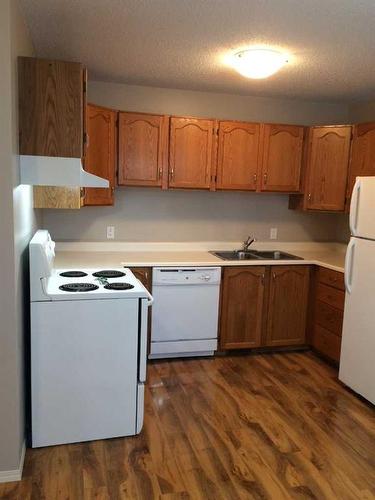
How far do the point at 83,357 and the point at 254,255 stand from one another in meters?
2.27

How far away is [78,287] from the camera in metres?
2.52

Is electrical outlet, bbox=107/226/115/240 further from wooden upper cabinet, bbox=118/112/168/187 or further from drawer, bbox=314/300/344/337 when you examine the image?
drawer, bbox=314/300/344/337

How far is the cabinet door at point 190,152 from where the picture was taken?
3756 mm

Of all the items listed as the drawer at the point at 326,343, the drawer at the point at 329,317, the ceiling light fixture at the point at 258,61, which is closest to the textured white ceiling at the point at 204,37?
the ceiling light fixture at the point at 258,61

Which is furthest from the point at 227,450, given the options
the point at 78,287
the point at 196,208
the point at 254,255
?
the point at 196,208

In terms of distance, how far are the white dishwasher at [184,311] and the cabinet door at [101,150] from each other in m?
0.78

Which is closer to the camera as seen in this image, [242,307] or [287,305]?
[242,307]

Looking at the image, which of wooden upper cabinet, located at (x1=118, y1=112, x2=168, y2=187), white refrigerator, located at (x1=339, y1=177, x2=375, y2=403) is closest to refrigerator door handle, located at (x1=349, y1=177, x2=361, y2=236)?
white refrigerator, located at (x1=339, y1=177, x2=375, y2=403)

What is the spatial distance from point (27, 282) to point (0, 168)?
76 centimetres

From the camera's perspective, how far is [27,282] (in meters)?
2.47

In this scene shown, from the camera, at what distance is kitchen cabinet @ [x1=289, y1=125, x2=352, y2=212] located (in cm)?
392

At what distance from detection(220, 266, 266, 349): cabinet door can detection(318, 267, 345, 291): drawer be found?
Answer: 1.74 feet

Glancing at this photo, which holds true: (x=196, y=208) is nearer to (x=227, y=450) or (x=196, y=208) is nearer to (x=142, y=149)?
(x=142, y=149)

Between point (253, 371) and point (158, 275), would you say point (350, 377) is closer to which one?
point (253, 371)
